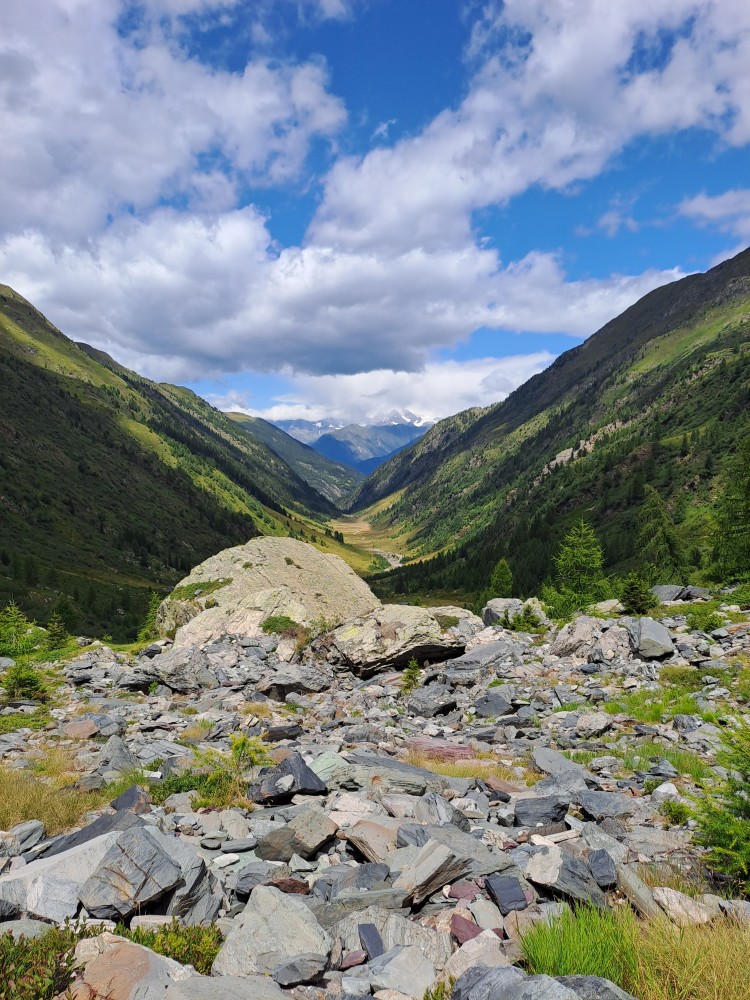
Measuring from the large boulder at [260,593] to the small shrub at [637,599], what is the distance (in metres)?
17.5

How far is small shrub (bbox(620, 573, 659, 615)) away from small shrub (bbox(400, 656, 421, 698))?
43.3ft

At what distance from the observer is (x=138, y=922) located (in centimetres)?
618

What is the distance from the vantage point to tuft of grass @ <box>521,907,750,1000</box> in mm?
4668

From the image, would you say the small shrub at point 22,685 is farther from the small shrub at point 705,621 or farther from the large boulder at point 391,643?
the small shrub at point 705,621

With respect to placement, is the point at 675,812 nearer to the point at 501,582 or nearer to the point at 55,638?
the point at 55,638

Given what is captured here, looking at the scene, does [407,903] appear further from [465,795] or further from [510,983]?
[465,795]

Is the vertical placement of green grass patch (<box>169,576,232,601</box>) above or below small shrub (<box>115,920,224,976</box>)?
above

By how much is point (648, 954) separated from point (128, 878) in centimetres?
644

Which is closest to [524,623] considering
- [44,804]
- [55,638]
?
[44,804]

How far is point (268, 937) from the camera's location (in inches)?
243

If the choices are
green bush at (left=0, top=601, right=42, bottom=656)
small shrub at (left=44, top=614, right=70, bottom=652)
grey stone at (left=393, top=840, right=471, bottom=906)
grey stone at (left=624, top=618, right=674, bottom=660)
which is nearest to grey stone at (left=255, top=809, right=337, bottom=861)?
grey stone at (left=393, top=840, right=471, bottom=906)

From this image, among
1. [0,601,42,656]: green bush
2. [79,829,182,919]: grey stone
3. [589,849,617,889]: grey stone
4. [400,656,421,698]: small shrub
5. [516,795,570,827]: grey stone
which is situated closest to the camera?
[79,829,182,919]: grey stone

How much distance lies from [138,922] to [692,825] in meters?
9.46

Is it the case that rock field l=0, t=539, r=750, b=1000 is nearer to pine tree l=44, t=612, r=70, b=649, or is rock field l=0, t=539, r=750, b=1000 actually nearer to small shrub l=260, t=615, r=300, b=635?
small shrub l=260, t=615, r=300, b=635
